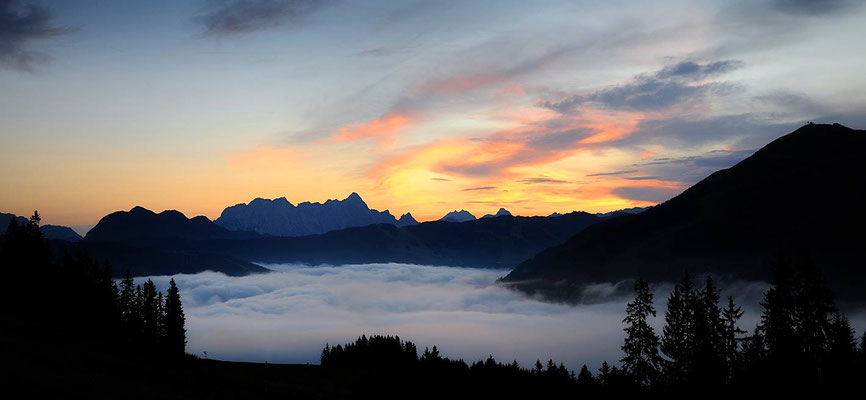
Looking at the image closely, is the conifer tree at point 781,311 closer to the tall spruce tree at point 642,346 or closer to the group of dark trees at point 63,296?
the tall spruce tree at point 642,346

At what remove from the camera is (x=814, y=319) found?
55344mm

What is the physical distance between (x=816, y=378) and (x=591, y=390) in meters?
35.9

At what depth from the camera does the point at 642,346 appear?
61.9 metres

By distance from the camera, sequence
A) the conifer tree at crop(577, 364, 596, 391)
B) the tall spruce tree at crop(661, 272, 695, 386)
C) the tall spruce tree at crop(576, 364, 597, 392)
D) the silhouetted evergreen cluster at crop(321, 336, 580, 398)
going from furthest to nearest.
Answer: the conifer tree at crop(577, 364, 596, 391) < the tall spruce tree at crop(576, 364, 597, 392) < the silhouetted evergreen cluster at crop(321, 336, 580, 398) < the tall spruce tree at crop(661, 272, 695, 386)

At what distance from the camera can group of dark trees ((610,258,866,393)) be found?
53094 mm

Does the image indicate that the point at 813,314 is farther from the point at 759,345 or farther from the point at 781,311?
the point at 759,345

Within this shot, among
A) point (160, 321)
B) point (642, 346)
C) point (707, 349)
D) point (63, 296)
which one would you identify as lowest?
point (642, 346)

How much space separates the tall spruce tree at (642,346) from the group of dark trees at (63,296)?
60.8 metres

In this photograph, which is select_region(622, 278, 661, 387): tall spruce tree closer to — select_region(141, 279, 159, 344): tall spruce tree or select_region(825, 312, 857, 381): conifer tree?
select_region(825, 312, 857, 381): conifer tree

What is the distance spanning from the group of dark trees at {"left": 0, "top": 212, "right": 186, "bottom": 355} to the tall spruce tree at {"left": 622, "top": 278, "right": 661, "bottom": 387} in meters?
60.8

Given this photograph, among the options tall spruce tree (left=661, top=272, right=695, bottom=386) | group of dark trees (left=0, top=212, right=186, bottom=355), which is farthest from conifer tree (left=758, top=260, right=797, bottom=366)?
group of dark trees (left=0, top=212, right=186, bottom=355)

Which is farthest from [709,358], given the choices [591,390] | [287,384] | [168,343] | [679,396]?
[168,343]

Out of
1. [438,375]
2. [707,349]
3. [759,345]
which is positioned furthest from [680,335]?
[438,375]

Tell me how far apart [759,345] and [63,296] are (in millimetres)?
96726
